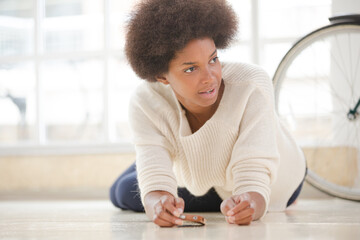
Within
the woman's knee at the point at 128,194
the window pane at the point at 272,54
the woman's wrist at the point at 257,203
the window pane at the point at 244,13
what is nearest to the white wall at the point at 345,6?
the window pane at the point at 272,54

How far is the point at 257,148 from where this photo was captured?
54.6 inches

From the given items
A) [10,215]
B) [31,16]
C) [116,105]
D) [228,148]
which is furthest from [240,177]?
[31,16]

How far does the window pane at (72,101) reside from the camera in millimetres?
3018

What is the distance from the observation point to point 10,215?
6.01 ft

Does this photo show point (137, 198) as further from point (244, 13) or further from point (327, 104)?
point (244, 13)

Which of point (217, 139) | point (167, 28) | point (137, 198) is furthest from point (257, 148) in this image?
point (137, 198)

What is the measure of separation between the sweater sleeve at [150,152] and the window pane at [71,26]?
1.53 m

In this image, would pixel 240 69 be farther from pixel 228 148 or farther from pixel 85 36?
pixel 85 36

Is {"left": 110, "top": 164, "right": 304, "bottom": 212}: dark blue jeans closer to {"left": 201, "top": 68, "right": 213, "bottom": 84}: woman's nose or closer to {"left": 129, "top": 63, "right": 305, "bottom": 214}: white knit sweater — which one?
{"left": 129, "top": 63, "right": 305, "bottom": 214}: white knit sweater

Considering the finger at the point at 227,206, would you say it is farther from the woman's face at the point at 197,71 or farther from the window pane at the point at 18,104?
the window pane at the point at 18,104

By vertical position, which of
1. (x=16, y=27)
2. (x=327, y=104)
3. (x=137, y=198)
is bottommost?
(x=137, y=198)

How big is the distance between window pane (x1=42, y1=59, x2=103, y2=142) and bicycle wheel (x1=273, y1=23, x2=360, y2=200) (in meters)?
1.12

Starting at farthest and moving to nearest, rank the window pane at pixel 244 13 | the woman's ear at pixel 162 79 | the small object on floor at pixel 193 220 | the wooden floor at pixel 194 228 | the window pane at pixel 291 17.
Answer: the window pane at pixel 244 13 → the window pane at pixel 291 17 → the woman's ear at pixel 162 79 → the small object on floor at pixel 193 220 → the wooden floor at pixel 194 228

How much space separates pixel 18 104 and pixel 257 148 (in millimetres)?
2095
